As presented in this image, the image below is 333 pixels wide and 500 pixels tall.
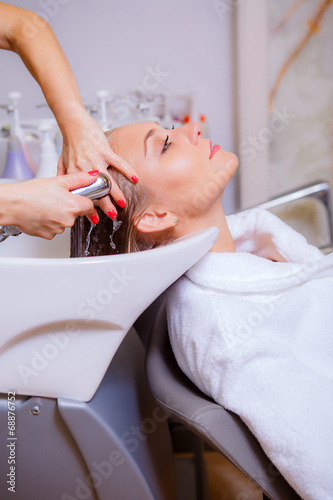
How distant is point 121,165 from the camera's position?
967 mm

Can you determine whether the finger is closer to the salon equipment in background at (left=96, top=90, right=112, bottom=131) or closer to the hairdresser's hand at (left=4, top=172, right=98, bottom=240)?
the hairdresser's hand at (left=4, top=172, right=98, bottom=240)

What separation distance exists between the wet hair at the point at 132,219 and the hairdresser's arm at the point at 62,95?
4cm

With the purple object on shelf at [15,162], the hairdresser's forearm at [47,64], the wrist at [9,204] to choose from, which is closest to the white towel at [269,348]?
the wrist at [9,204]

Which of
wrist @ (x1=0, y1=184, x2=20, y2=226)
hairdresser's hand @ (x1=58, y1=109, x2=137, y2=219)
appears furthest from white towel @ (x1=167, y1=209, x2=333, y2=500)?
wrist @ (x1=0, y1=184, x2=20, y2=226)

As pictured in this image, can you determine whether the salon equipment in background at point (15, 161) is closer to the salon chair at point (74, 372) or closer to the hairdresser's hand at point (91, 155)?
the hairdresser's hand at point (91, 155)

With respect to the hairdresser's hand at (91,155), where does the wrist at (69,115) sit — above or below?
above

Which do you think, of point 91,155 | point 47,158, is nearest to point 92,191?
point 91,155

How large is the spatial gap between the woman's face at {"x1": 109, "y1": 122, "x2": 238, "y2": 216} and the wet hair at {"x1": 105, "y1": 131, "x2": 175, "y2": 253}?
0.08ft

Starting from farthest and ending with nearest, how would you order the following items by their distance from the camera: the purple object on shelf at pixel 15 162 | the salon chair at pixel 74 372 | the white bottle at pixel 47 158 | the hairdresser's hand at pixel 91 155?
the purple object on shelf at pixel 15 162
the white bottle at pixel 47 158
the hairdresser's hand at pixel 91 155
the salon chair at pixel 74 372

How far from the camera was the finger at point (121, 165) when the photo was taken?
960 millimetres

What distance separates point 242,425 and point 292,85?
1702 mm

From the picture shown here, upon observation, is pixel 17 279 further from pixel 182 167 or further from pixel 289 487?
pixel 289 487

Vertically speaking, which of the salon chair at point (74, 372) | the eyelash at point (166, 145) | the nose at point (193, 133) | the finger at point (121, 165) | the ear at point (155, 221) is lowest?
the salon chair at point (74, 372)

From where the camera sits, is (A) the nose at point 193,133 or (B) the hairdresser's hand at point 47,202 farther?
(A) the nose at point 193,133
